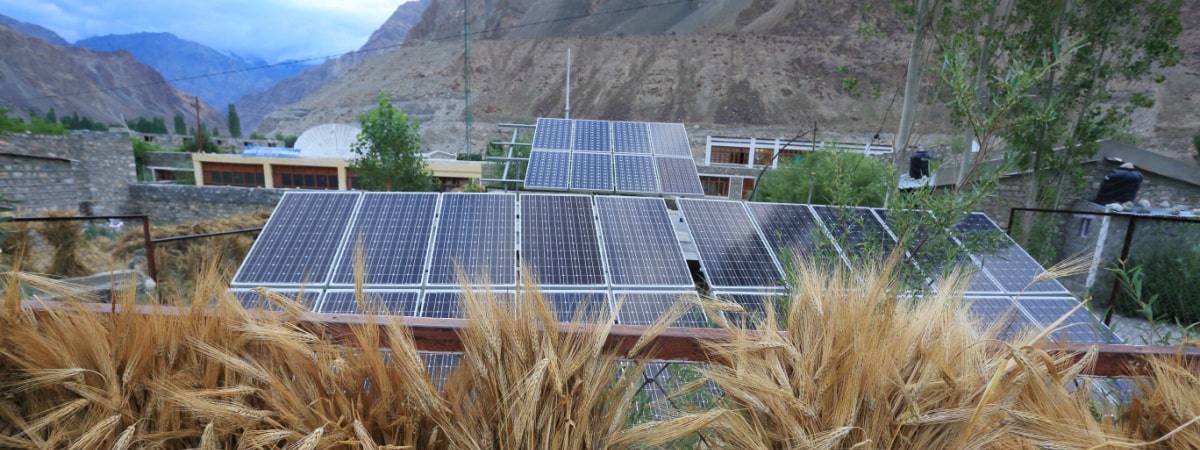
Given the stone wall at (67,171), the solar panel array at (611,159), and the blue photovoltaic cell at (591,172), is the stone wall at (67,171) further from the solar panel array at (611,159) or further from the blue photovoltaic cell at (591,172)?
the blue photovoltaic cell at (591,172)

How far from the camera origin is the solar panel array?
963 centimetres

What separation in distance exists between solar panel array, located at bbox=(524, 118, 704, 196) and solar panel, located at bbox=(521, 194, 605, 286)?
191 cm

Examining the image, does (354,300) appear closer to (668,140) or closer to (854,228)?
(854,228)

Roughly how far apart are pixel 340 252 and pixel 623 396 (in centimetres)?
589

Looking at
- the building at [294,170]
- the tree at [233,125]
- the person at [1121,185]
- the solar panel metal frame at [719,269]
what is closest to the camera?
the solar panel metal frame at [719,269]

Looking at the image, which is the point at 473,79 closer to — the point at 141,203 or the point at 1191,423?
the point at 141,203

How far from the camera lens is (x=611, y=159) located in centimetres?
1080

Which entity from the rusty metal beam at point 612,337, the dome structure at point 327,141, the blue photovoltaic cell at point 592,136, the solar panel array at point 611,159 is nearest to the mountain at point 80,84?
the dome structure at point 327,141

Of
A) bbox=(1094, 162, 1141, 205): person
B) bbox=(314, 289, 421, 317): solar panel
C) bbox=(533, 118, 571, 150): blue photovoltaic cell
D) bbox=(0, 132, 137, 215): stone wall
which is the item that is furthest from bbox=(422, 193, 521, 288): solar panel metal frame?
bbox=(0, 132, 137, 215): stone wall

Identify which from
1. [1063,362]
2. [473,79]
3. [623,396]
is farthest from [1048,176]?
[473,79]

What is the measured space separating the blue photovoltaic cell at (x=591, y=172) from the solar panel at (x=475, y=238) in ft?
7.11

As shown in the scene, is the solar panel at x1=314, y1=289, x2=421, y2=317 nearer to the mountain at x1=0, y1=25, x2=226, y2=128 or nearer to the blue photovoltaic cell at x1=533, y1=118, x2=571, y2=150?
the blue photovoltaic cell at x1=533, y1=118, x2=571, y2=150

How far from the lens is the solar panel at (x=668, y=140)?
444 inches

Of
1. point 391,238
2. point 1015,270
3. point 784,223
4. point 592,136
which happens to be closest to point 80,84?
point 592,136
